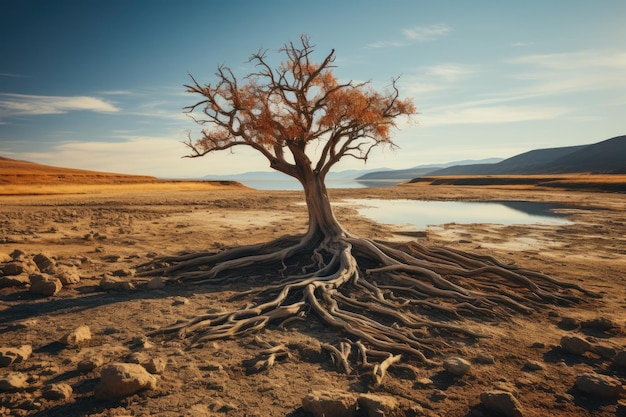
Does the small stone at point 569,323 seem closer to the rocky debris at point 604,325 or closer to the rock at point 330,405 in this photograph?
the rocky debris at point 604,325

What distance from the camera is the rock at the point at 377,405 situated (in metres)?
3.93

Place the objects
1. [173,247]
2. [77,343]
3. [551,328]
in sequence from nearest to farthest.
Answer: [77,343], [551,328], [173,247]

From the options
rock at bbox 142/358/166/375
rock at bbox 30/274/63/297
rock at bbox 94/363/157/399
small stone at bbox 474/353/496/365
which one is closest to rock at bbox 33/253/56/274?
rock at bbox 30/274/63/297

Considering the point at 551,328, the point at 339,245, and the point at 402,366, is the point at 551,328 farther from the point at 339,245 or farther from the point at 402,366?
the point at 339,245

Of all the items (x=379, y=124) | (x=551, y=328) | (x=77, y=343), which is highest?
(x=379, y=124)

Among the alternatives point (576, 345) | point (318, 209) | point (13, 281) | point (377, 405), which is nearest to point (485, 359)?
point (576, 345)

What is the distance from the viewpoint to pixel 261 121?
1006 centimetres

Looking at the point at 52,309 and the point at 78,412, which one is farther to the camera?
the point at 52,309

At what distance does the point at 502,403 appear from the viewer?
13.3 ft

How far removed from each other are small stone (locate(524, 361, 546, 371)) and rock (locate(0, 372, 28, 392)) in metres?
6.64

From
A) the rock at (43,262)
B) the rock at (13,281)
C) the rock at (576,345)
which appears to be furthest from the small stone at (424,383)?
the rock at (43,262)

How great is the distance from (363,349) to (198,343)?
8.62ft

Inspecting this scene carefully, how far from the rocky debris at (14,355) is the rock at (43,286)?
10.4 feet

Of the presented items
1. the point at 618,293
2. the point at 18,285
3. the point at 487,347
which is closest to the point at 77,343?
the point at 18,285
